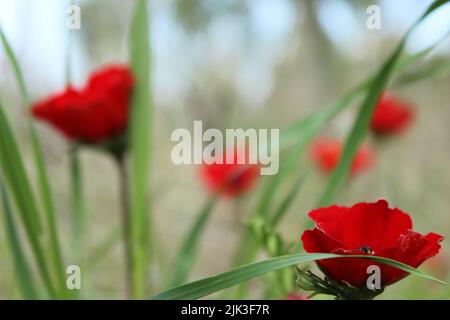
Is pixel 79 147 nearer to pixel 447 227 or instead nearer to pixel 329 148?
pixel 329 148

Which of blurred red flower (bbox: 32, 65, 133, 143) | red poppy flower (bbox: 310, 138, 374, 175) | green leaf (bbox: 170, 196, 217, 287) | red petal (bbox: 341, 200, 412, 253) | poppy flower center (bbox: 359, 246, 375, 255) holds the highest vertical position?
blurred red flower (bbox: 32, 65, 133, 143)

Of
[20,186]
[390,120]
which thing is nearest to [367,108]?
[20,186]

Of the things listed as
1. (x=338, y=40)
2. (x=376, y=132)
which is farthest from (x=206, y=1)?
(x=376, y=132)

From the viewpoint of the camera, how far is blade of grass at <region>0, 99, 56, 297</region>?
15.1 inches

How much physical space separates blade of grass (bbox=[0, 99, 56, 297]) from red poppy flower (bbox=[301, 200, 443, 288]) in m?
0.18

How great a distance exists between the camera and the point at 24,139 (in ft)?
4.99

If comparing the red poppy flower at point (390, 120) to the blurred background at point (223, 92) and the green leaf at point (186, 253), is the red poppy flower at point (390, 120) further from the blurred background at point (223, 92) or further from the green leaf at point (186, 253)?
the green leaf at point (186, 253)

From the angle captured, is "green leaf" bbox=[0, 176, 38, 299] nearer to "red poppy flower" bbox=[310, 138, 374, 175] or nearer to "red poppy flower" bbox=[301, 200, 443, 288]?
"red poppy flower" bbox=[301, 200, 443, 288]

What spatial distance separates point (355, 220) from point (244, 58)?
220cm

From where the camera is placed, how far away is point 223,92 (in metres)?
2.21

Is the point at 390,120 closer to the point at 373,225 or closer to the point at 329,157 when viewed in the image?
the point at 329,157

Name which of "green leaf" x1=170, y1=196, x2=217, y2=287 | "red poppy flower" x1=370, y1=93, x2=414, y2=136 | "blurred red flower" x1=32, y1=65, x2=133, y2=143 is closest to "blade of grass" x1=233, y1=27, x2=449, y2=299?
"green leaf" x1=170, y1=196, x2=217, y2=287

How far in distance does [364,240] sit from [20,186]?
0.20 metres

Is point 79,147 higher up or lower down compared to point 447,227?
higher up
